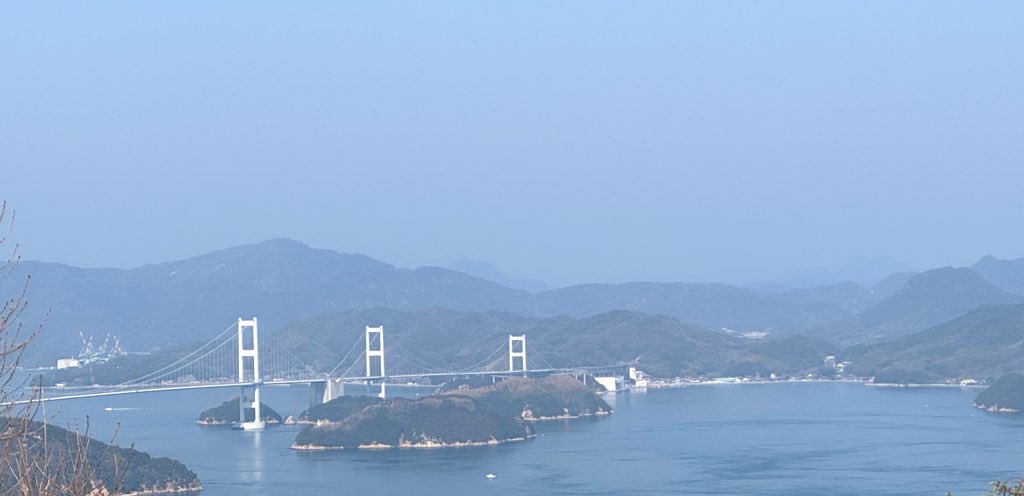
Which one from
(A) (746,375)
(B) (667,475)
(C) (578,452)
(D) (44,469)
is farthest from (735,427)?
(D) (44,469)

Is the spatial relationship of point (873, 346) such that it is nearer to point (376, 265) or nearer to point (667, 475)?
point (667, 475)

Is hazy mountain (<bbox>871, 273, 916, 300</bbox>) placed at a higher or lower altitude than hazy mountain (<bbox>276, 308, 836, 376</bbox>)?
higher

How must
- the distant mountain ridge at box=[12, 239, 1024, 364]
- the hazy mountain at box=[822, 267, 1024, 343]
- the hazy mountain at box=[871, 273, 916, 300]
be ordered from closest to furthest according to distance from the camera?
the hazy mountain at box=[822, 267, 1024, 343] < the distant mountain ridge at box=[12, 239, 1024, 364] < the hazy mountain at box=[871, 273, 916, 300]

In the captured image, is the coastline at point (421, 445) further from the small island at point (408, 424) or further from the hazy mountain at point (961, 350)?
the hazy mountain at point (961, 350)

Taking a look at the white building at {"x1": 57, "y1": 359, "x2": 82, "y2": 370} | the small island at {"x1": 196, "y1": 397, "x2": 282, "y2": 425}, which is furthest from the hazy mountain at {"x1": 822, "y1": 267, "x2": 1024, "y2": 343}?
the small island at {"x1": 196, "y1": 397, "x2": 282, "y2": 425}

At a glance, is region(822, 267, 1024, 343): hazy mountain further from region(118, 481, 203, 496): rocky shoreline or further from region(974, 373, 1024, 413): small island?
region(118, 481, 203, 496): rocky shoreline

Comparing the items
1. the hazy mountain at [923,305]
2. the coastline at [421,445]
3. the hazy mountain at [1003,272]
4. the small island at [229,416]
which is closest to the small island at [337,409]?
the small island at [229,416]

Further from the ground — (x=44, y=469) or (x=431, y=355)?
(x=431, y=355)
